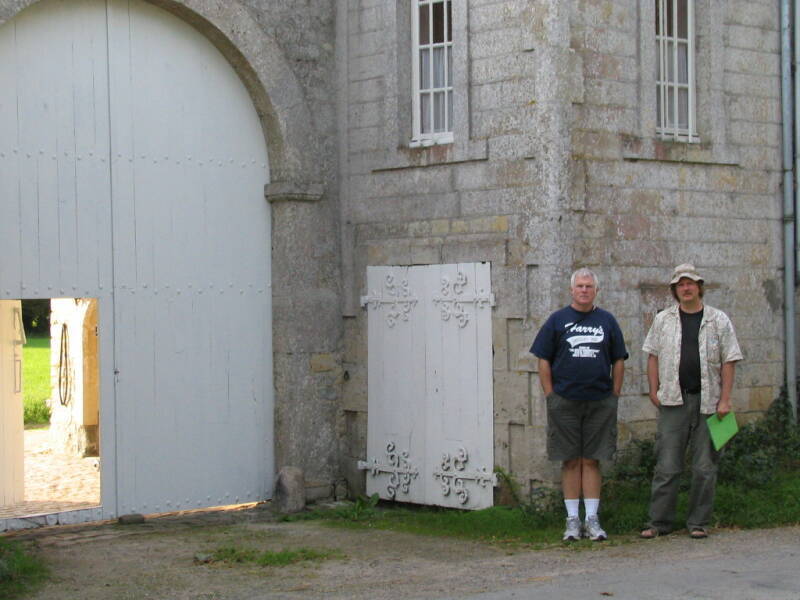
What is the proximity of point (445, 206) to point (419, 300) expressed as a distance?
0.77 metres

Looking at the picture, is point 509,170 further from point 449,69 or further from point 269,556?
point 269,556

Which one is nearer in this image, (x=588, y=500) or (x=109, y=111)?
(x=588, y=500)

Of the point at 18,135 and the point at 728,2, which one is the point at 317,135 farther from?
the point at 728,2

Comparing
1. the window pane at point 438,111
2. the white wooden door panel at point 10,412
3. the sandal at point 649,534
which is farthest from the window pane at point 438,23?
the sandal at point 649,534

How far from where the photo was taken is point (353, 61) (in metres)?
10.6

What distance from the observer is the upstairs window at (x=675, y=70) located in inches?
389

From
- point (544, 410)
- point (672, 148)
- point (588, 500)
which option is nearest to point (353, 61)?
point (672, 148)

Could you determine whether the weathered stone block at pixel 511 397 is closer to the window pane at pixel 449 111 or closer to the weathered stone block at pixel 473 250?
the weathered stone block at pixel 473 250

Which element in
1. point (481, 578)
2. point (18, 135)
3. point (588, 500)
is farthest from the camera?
point (18, 135)

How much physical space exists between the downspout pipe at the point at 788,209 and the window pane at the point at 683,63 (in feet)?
3.13

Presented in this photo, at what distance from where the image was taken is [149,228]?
31.8ft

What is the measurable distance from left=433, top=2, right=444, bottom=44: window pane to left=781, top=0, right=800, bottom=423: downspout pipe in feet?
9.30

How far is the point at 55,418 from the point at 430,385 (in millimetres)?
5877

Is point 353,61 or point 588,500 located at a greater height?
point 353,61
